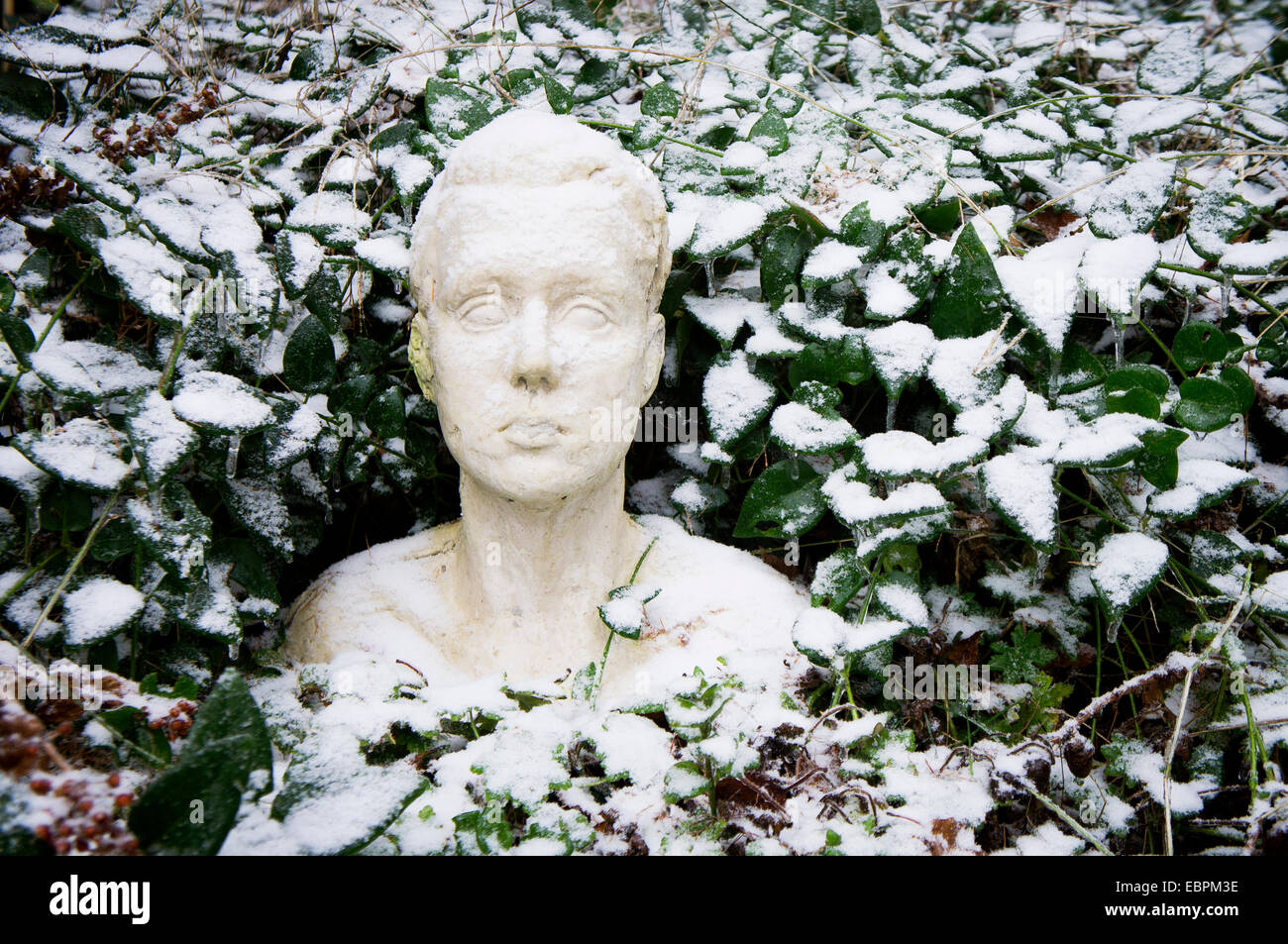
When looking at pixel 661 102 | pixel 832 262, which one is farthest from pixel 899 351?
pixel 661 102

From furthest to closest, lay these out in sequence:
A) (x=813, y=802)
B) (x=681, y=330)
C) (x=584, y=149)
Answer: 1. (x=681, y=330)
2. (x=584, y=149)
3. (x=813, y=802)

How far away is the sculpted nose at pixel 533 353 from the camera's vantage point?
1618 mm

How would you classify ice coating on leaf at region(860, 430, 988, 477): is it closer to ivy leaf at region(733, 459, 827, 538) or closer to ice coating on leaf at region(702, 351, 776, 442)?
ivy leaf at region(733, 459, 827, 538)

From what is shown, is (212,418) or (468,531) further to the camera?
(468,531)

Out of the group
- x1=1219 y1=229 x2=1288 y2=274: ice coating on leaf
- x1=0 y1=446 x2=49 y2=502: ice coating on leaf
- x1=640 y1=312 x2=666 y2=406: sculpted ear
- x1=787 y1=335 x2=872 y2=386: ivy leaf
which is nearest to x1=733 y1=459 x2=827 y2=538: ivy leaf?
x1=787 y1=335 x2=872 y2=386: ivy leaf

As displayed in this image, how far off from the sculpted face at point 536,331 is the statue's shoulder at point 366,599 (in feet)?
1.24

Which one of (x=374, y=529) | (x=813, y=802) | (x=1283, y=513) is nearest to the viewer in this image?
(x=813, y=802)

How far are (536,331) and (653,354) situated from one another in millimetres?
317

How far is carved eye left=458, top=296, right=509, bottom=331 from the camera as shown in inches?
66.4

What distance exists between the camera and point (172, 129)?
198 centimetres

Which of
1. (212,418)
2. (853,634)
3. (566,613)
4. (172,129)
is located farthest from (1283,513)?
(172,129)

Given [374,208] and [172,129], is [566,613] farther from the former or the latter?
[172,129]

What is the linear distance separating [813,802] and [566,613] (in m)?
0.67
